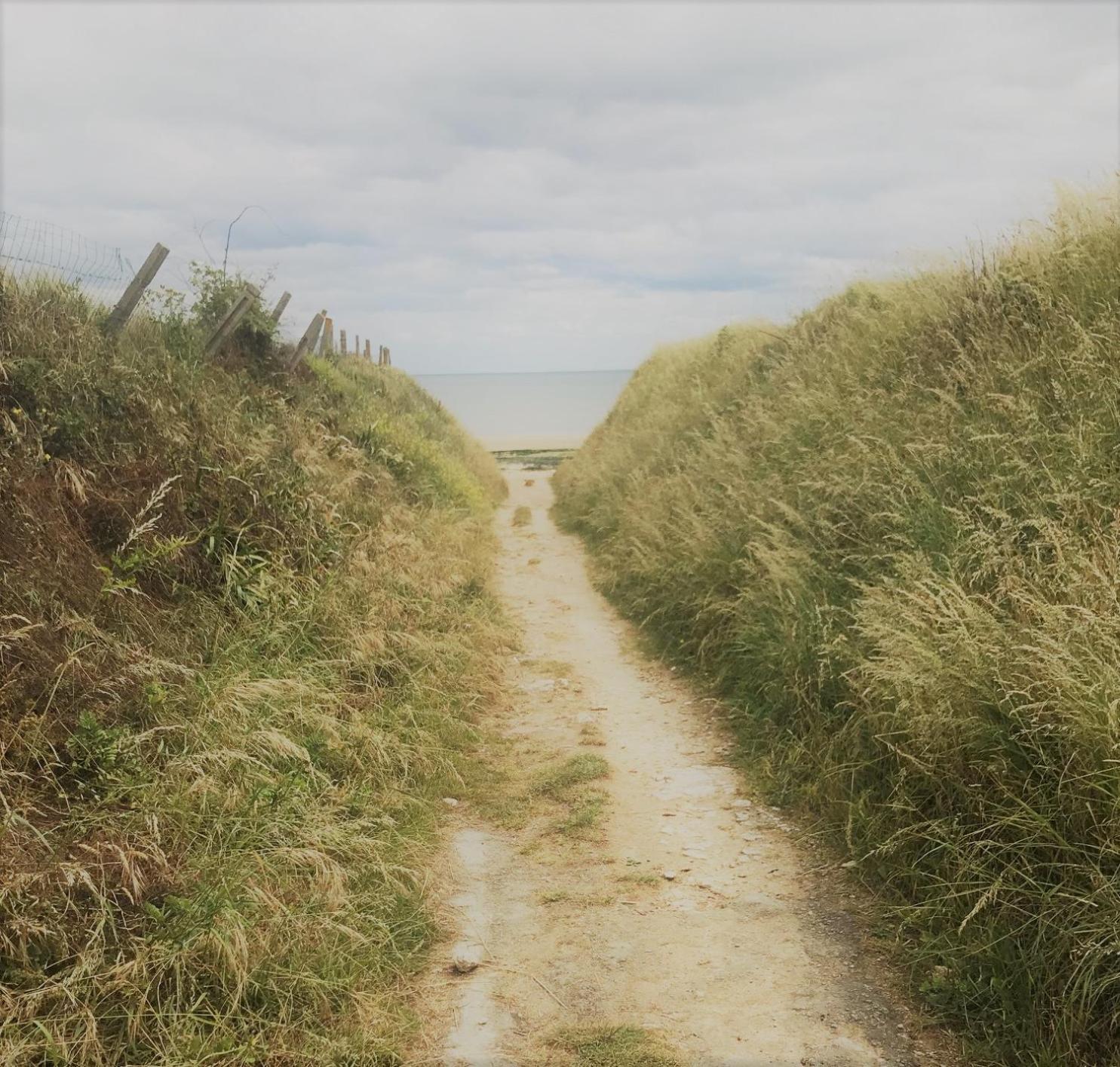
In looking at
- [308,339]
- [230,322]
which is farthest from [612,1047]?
[308,339]

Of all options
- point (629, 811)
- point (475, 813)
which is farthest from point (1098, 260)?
point (475, 813)

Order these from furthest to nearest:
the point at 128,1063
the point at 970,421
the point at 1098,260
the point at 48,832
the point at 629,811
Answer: the point at 1098,260
the point at 970,421
the point at 629,811
the point at 48,832
the point at 128,1063

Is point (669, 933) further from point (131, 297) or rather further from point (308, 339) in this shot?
point (308, 339)

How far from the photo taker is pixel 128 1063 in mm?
2832

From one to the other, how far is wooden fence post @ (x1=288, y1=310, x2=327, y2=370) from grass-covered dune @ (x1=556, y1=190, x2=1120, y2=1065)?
5476 mm

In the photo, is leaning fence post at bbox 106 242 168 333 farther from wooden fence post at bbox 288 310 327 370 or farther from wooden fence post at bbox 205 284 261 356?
wooden fence post at bbox 288 310 327 370

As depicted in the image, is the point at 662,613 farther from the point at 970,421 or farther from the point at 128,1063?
the point at 128,1063

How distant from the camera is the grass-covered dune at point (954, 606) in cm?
328

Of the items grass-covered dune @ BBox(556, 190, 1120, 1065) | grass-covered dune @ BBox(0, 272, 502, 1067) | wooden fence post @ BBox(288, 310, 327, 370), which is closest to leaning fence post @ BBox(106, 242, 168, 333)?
grass-covered dune @ BBox(0, 272, 502, 1067)

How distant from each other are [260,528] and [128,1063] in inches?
162

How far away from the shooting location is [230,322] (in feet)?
31.2

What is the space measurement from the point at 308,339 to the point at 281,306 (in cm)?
216

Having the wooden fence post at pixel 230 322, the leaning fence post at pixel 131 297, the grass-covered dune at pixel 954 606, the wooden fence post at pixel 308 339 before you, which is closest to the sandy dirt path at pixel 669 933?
the grass-covered dune at pixel 954 606

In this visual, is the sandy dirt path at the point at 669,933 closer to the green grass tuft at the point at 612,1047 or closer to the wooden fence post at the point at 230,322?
the green grass tuft at the point at 612,1047
